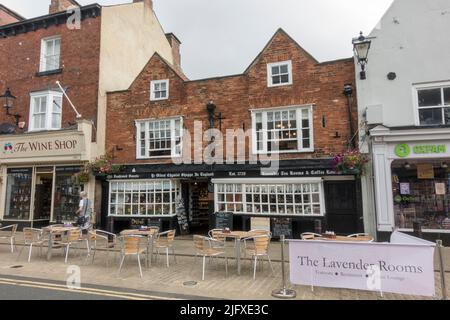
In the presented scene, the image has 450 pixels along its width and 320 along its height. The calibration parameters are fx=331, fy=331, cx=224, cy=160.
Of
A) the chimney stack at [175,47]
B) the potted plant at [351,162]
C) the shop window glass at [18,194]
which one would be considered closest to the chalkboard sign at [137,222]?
the shop window glass at [18,194]

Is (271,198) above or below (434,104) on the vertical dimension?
below

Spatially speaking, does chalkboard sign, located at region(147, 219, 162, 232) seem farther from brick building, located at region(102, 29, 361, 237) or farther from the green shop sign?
the green shop sign

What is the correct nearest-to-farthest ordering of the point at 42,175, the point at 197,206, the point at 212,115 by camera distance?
the point at 212,115
the point at 197,206
the point at 42,175

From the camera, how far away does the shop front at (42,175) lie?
584 inches

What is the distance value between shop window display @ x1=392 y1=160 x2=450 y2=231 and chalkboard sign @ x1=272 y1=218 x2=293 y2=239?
3.60m

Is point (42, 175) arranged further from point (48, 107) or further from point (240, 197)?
point (240, 197)

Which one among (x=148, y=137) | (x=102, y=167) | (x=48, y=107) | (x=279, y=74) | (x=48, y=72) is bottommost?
(x=102, y=167)

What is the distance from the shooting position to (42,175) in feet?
53.3

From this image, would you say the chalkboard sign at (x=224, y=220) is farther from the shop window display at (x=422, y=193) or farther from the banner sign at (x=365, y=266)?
the banner sign at (x=365, y=266)

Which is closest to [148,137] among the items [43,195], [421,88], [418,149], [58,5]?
[43,195]

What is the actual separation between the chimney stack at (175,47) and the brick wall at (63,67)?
22.4ft

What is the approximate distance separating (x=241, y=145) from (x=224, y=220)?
119 inches

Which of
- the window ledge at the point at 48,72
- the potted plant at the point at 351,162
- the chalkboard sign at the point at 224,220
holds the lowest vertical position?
the chalkboard sign at the point at 224,220
